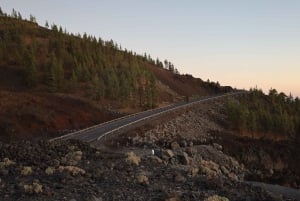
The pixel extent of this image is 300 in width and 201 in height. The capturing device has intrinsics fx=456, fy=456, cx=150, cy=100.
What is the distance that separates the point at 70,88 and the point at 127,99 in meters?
10.9

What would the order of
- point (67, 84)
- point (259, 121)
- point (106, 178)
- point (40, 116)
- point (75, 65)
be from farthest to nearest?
1. point (75, 65)
2. point (259, 121)
3. point (67, 84)
4. point (40, 116)
5. point (106, 178)

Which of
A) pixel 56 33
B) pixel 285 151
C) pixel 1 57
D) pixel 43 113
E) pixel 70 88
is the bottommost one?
pixel 285 151

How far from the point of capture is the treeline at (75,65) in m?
86.2

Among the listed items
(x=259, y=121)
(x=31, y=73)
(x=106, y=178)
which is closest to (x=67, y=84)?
(x=31, y=73)

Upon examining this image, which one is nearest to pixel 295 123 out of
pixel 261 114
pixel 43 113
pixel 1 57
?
pixel 261 114

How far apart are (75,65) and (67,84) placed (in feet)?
49.3

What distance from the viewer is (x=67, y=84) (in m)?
85.6

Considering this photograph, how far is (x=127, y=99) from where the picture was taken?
285 ft

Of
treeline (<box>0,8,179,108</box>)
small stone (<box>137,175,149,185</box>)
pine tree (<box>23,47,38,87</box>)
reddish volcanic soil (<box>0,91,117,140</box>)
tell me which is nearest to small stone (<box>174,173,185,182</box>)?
small stone (<box>137,175,149,185</box>)

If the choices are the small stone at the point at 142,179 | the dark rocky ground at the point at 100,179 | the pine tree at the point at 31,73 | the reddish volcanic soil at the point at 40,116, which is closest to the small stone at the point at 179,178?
the dark rocky ground at the point at 100,179

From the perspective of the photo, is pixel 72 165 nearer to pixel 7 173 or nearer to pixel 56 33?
pixel 7 173

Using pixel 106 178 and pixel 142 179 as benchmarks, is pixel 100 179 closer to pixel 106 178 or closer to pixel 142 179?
pixel 106 178

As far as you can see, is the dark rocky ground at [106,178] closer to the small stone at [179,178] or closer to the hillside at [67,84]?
the small stone at [179,178]

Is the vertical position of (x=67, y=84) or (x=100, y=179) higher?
(x=67, y=84)
